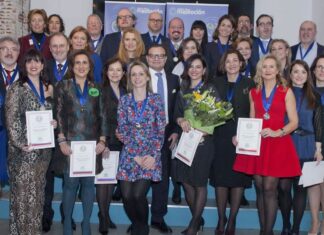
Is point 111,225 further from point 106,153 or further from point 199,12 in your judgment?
point 199,12

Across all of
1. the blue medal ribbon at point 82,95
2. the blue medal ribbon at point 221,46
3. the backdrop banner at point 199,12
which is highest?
the backdrop banner at point 199,12

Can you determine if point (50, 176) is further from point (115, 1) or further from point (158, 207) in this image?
point (115, 1)

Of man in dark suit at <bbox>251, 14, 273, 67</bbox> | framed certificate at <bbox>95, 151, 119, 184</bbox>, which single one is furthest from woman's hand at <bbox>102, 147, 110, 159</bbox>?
man in dark suit at <bbox>251, 14, 273, 67</bbox>

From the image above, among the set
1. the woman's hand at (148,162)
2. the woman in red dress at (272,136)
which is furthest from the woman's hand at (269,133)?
the woman's hand at (148,162)

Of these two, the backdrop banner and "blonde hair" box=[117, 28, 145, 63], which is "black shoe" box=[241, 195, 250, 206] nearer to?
"blonde hair" box=[117, 28, 145, 63]

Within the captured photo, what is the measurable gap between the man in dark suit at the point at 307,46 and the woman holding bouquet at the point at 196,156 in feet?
7.61

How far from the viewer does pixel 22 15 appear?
840 centimetres

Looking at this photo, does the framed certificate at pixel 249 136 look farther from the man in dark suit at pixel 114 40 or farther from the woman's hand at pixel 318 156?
the man in dark suit at pixel 114 40

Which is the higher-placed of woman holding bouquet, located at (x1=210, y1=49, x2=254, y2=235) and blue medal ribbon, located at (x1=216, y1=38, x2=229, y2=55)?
blue medal ribbon, located at (x1=216, y1=38, x2=229, y2=55)

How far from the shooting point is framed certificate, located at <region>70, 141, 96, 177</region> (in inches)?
169

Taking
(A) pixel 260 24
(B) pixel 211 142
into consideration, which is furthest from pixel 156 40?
(B) pixel 211 142

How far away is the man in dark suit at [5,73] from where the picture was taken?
466 centimetres

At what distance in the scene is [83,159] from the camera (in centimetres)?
432

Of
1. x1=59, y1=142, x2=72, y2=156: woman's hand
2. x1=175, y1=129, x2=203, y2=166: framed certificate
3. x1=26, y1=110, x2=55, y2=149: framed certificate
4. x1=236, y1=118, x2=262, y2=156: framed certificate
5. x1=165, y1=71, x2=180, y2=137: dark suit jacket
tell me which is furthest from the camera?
x1=165, y1=71, x2=180, y2=137: dark suit jacket
